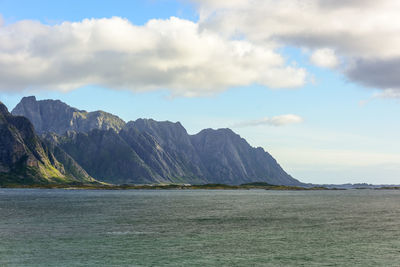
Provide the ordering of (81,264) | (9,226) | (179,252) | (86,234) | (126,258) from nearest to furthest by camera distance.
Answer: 1. (81,264)
2. (126,258)
3. (179,252)
4. (86,234)
5. (9,226)

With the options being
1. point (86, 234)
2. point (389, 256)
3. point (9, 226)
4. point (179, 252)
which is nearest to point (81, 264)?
point (179, 252)

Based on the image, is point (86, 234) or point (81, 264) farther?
point (86, 234)

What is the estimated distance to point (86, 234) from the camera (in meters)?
86.8

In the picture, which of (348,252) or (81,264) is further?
(348,252)

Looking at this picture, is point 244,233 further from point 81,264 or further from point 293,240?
point 81,264

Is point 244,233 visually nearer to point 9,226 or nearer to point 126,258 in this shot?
point 126,258

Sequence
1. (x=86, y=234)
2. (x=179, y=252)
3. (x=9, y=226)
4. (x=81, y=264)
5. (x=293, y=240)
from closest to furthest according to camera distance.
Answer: (x=81, y=264) → (x=179, y=252) → (x=293, y=240) → (x=86, y=234) → (x=9, y=226)

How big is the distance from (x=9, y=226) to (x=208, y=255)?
59.0 metres

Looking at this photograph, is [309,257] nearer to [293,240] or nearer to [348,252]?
[348,252]

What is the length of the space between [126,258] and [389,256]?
40.1 meters

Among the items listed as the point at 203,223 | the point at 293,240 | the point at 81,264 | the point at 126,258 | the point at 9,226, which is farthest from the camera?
the point at 203,223

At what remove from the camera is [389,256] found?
64.6 m

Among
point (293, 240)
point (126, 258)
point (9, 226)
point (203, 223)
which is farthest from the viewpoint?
point (203, 223)

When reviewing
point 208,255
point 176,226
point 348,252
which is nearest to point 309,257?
point 348,252
